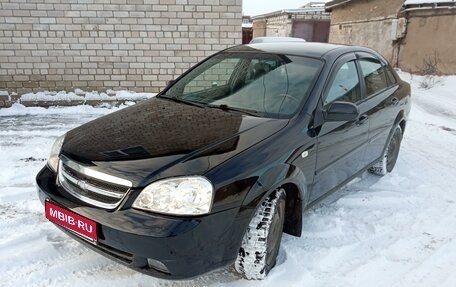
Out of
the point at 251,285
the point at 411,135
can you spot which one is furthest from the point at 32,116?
the point at 411,135

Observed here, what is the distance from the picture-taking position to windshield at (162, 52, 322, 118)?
285 centimetres

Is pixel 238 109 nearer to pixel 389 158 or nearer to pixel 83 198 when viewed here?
pixel 83 198

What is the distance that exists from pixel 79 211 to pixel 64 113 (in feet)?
17.5

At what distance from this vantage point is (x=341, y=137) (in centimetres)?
304

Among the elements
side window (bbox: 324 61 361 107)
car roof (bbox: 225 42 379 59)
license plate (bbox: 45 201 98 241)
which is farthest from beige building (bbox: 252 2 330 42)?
license plate (bbox: 45 201 98 241)

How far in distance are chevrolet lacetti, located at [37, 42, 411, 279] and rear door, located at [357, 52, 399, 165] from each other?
0.04 m

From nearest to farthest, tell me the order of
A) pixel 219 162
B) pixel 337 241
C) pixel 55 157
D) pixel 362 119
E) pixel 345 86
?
pixel 219 162 → pixel 55 157 → pixel 337 241 → pixel 345 86 → pixel 362 119

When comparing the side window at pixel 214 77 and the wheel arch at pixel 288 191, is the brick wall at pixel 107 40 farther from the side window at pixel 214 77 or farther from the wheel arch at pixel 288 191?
the wheel arch at pixel 288 191

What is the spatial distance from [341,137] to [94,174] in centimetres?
191

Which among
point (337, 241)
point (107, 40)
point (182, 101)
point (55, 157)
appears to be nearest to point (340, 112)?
point (337, 241)

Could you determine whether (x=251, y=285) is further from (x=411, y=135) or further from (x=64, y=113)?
(x=64, y=113)

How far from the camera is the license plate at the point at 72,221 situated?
2.10m

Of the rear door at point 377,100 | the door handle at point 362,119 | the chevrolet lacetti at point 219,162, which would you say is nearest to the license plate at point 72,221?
the chevrolet lacetti at point 219,162

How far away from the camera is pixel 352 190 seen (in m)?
3.89
